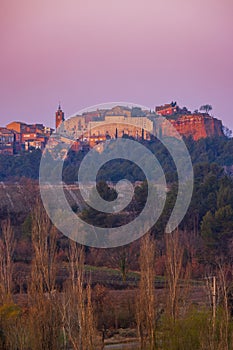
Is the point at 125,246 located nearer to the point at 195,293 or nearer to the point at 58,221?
the point at 58,221

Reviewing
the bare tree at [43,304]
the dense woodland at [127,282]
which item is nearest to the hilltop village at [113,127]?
the dense woodland at [127,282]

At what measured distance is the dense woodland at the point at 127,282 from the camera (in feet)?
35.6

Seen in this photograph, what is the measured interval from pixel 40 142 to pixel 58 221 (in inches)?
1736

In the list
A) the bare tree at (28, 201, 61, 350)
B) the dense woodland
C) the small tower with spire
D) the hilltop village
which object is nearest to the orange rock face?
the hilltop village

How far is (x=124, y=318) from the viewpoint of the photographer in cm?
1579

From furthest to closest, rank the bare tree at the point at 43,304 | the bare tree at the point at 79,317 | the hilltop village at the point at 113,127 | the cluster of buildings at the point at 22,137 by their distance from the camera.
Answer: the cluster of buildings at the point at 22,137 < the hilltop village at the point at 113,127 < the bare tree at the point at 43,304 < the bare tree at the point at 79,317

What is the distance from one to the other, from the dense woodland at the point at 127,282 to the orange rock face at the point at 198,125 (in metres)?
30.8

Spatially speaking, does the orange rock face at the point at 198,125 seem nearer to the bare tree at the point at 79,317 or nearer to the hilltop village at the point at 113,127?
the hilltop village at the point at 113,127

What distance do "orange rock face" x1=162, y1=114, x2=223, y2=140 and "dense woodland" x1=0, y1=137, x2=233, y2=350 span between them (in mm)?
30775

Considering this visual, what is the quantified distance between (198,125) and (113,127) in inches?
401

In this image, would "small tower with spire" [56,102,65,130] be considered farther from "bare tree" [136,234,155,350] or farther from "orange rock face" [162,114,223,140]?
"bare tree" [136,234,155,350]

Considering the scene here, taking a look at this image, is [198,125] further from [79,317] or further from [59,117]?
[79,317]

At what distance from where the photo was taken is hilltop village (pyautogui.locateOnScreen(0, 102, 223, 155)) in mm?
61812

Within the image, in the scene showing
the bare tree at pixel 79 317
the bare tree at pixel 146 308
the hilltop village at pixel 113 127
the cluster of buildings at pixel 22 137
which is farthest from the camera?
the cluster of buildings at pixel 22 137
